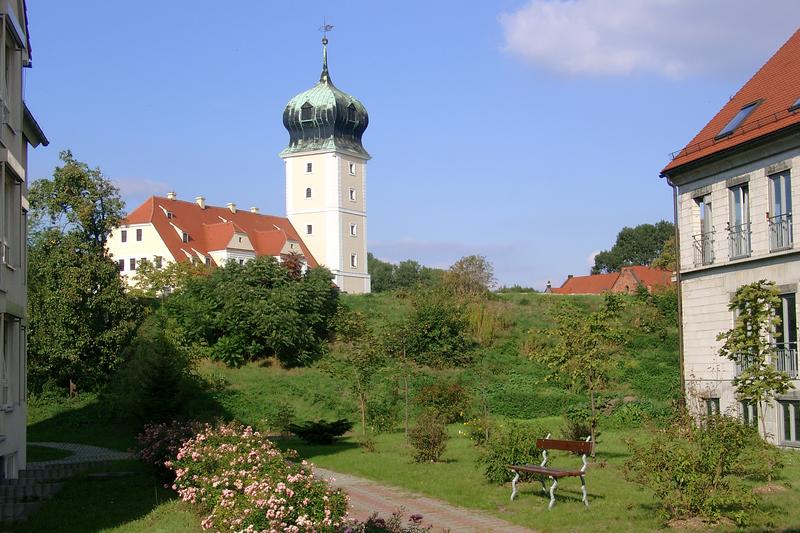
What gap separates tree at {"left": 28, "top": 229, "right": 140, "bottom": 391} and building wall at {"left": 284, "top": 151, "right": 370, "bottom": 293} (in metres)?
50.1

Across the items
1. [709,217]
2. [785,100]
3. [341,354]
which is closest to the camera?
[785,100]

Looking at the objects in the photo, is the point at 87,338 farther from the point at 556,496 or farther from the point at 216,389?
the point at 556,496

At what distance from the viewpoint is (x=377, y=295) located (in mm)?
54750

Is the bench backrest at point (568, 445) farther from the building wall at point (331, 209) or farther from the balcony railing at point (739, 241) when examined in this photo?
the building wall at point (331, 209)

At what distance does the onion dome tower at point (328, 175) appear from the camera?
286 feet

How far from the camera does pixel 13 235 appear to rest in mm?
17812

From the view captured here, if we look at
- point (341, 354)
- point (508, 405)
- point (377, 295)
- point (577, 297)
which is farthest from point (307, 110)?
point (508, 405)

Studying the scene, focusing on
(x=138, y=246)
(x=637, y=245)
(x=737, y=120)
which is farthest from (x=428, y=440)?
(x=637, y=245)

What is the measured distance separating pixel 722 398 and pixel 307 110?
6687 centimetres

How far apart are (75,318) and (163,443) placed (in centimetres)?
1939

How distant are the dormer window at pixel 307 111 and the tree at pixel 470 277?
28.3 metres

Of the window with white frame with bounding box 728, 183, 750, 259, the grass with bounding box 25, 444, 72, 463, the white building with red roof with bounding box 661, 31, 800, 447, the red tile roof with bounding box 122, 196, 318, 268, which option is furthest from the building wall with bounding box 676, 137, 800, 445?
the red tile roof with bounding box 122, 196, 318, 268

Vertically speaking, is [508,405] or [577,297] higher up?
[577,297]

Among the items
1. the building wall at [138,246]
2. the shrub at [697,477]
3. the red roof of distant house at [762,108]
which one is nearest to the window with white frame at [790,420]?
the red roof of distant house at [762,108]
